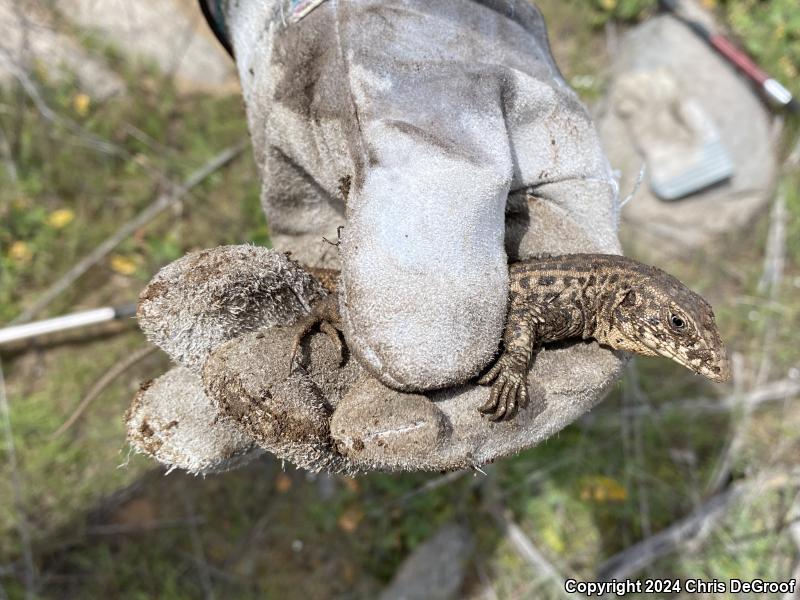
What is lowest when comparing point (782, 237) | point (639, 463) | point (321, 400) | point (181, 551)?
point (181, 551)

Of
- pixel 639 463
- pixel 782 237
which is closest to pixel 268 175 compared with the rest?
pixel 639 463

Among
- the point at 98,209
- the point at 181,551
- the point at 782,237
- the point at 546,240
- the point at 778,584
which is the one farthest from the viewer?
the point at 782,237

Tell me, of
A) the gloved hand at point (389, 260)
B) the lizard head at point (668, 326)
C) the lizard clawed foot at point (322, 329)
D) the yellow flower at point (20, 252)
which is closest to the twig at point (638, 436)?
the lizard head at point (668, 326)

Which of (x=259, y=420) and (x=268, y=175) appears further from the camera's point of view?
(x=268, y=175)

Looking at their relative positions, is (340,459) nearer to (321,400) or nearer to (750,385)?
(321,400)

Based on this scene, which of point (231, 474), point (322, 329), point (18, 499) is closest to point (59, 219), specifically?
point (18, 499)

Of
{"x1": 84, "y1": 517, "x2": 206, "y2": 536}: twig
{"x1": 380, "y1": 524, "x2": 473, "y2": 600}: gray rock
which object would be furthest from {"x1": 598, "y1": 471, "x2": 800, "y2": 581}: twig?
{"x1": 84, "y1": 517, "x2": 206, "y2": 536}: twig
